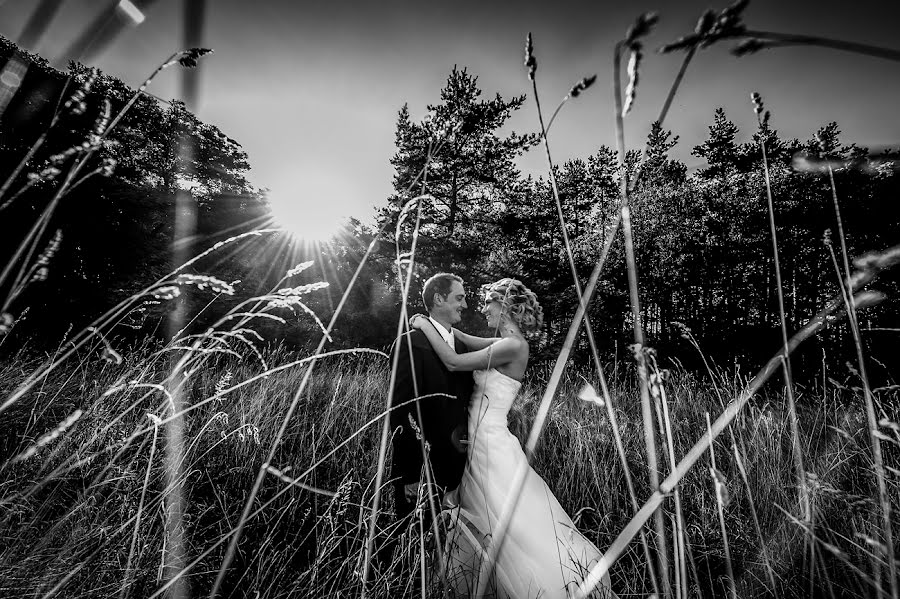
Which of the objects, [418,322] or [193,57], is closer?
[193,57]

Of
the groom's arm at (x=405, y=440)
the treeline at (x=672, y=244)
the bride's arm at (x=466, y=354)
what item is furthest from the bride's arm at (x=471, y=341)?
the treeline at (x=672, y=244)

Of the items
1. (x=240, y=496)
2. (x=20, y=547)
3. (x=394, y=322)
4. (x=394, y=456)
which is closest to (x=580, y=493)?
(x=394, y=456)

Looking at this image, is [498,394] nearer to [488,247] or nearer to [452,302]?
[452,302]

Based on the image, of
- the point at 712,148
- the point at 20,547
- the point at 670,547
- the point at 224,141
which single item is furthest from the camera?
the point at 712,148

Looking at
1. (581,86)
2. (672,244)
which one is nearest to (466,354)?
(581,86)

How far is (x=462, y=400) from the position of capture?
2879 mm

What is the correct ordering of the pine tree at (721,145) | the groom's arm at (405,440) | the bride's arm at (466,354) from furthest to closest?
the pine tree at (721,145)
the bride's arm at (466,354)
the groom's arm at (405,440)

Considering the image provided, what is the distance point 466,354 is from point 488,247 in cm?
991

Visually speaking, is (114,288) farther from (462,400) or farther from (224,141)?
(224,141)

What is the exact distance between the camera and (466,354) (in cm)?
271

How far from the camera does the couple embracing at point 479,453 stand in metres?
2.04

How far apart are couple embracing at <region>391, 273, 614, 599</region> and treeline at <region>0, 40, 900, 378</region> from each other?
444 cm

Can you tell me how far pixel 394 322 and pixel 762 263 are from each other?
12.0 meters

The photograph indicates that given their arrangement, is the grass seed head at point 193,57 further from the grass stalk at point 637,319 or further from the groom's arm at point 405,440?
the groom's arm at point 405,440
